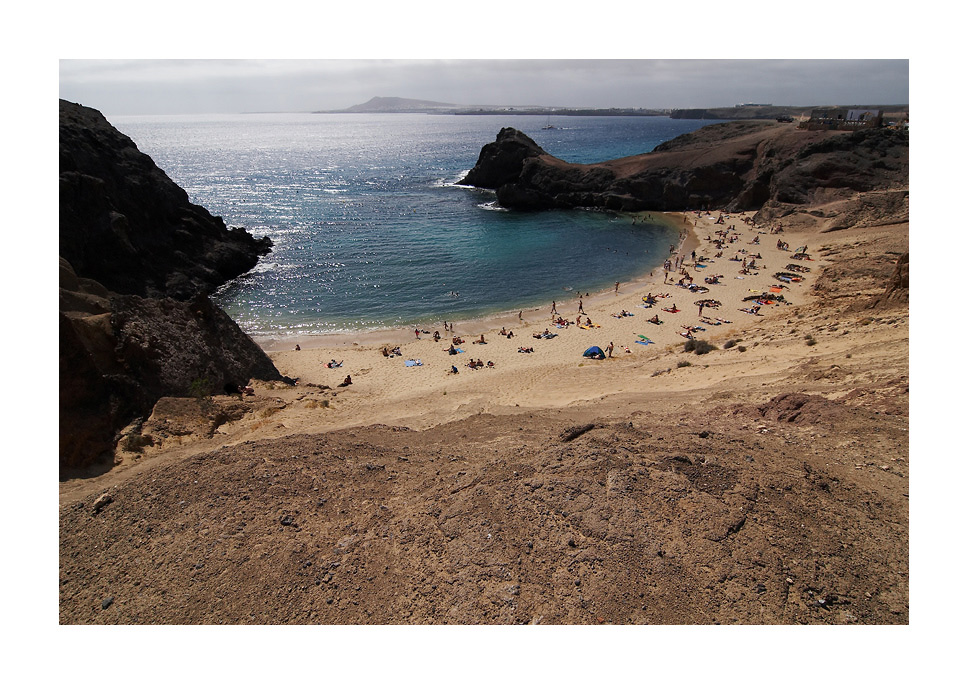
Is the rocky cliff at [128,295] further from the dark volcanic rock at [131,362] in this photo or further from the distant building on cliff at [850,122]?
the distant building on cliff at [850,122]

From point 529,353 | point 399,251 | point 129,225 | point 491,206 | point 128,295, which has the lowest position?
point 529,353

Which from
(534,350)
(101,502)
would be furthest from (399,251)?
(101,502)

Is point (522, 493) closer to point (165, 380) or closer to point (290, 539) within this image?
point (290, 539)

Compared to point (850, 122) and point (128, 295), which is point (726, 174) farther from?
point (128, 295)

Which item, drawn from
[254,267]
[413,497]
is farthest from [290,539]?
[254,267]

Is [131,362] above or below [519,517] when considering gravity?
above
